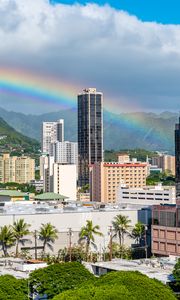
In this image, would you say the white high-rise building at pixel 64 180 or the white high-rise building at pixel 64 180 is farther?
the white high-rise building at pixel 64 180

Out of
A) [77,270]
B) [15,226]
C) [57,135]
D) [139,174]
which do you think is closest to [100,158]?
[139,174]

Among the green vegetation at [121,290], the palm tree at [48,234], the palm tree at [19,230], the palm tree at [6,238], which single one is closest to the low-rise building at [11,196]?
the palm tree at [48,234]

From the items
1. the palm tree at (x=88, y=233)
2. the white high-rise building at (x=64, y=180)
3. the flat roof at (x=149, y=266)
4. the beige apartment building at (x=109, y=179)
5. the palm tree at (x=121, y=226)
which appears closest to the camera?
the flat roof at (x=149, y=266)

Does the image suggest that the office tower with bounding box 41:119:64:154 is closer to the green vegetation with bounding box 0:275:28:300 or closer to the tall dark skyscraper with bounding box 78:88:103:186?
the tall dark skyscraper with bounding box 78:88:103:186

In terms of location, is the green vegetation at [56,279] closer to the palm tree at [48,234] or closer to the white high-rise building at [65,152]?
the palm tree at [48,234]

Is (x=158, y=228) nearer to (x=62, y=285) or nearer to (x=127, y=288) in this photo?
(x=62, y=285)
